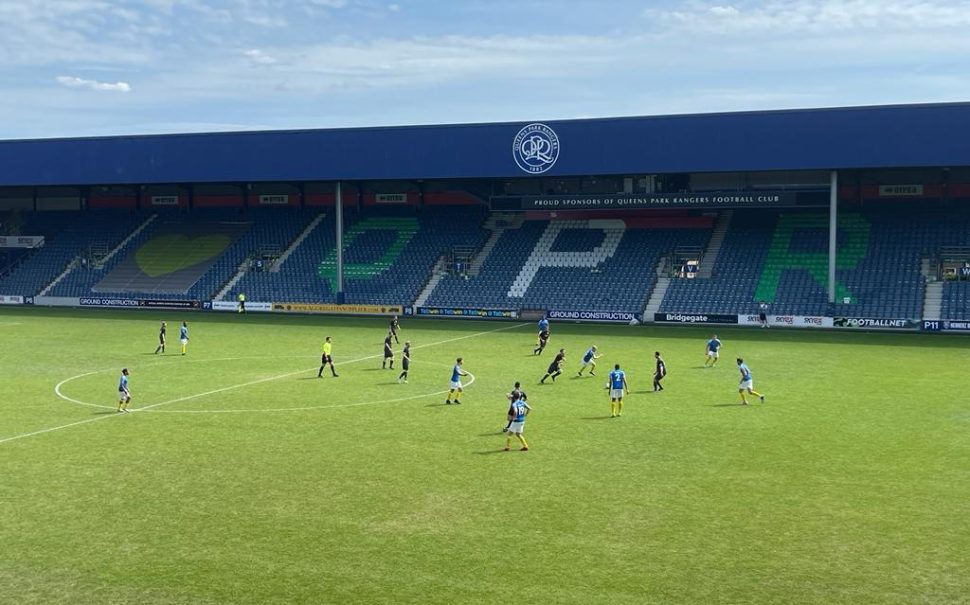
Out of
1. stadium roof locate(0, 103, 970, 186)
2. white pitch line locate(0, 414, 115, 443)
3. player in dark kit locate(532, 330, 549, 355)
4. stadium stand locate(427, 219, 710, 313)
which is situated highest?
stadium roof locate(0, 103, 970, 186)

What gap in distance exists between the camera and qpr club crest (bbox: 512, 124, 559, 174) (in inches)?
2419

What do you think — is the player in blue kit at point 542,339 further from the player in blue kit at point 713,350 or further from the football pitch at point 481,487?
the player in blue kit at point 713,350

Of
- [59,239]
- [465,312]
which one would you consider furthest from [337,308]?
[59,239]

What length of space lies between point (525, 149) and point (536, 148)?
76 cm

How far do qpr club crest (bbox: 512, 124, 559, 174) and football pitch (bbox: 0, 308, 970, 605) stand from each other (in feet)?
83.9

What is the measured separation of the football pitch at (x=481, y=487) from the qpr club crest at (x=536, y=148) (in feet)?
83.9

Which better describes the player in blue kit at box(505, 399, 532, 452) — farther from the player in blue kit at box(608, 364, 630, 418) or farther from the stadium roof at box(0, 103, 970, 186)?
the stadium roof at box(0, 103, 970, 186)

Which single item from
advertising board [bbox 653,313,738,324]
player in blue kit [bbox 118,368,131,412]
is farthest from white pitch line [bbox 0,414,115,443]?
advertising board [bbox 653,313,738,324]

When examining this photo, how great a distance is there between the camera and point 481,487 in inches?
813

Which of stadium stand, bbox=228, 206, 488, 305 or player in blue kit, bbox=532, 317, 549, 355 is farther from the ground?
stadium stand, bbox=228, 206, 488, 305

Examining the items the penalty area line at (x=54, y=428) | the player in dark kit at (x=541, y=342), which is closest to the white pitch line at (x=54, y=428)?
the penalty area line at (x=54, y=428)

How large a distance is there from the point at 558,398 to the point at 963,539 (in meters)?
16.6

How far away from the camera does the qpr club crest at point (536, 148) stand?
61438 mm

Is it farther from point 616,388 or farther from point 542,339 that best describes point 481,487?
point 542,339
